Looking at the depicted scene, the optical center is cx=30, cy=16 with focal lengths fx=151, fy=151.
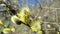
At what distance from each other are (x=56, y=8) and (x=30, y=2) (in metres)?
0.24

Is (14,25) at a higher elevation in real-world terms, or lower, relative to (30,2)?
lower

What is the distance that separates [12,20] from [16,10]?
0.31 feet

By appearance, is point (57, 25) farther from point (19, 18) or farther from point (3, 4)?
point (3, 4)

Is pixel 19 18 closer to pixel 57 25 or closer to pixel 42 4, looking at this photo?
pixel 42 4

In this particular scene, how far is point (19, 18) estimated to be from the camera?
1313 mm

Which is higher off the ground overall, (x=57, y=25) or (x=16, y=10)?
(x=16, y=10)

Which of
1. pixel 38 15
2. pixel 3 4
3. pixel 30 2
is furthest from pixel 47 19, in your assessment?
pixel 3 4

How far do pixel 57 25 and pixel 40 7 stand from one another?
22 cm

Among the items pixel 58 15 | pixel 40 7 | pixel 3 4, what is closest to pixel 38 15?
pixel 40 7

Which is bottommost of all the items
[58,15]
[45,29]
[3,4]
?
[45,29]

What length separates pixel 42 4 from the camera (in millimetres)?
1331

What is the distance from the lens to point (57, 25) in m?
1.32

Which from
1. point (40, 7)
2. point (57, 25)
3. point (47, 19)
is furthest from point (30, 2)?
point (57, 25)

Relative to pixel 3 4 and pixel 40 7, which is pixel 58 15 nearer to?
pixel 40 7
